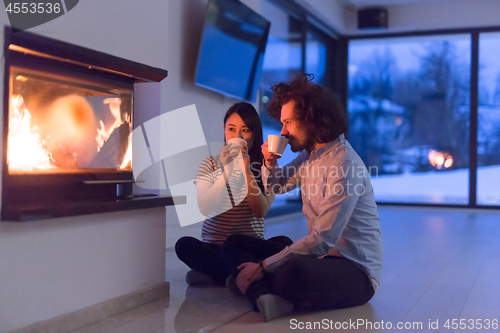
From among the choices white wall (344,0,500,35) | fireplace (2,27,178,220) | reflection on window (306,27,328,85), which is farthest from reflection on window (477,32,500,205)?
fireplace (2,27,178,220)

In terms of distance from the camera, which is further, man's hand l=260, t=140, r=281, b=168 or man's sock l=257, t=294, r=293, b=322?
man's hand l=260, t=140, r=281, b=168

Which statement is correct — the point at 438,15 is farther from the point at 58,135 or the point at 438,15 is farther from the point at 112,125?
the point at 58,135

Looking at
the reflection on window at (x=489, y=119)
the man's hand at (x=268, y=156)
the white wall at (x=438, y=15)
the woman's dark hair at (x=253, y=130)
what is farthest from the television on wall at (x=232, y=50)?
the reflection on window at (x=489, y=119)

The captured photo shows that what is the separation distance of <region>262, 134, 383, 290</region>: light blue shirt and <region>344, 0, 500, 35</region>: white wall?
16.5 feet

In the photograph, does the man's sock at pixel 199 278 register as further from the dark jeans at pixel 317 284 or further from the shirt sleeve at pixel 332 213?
the shirt sleeve at pixel 332 213

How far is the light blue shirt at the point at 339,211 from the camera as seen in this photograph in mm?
1603

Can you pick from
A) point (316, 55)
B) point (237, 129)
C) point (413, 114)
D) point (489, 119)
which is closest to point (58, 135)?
point (237, 129)

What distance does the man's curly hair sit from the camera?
69.1 inches

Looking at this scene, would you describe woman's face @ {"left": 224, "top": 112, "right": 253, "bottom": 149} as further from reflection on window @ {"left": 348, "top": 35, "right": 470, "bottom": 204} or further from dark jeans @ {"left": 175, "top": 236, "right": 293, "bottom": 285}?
reflection on window @ {"left": 348, "top": 35, "right": 470, "bottom": 204}

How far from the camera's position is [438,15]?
19.9 ft

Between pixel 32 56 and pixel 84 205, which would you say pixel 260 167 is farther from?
pixel 32 56

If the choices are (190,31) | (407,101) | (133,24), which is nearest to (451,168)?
(407,101)

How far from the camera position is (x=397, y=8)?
6.20 metres

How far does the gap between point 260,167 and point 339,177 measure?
567mm
